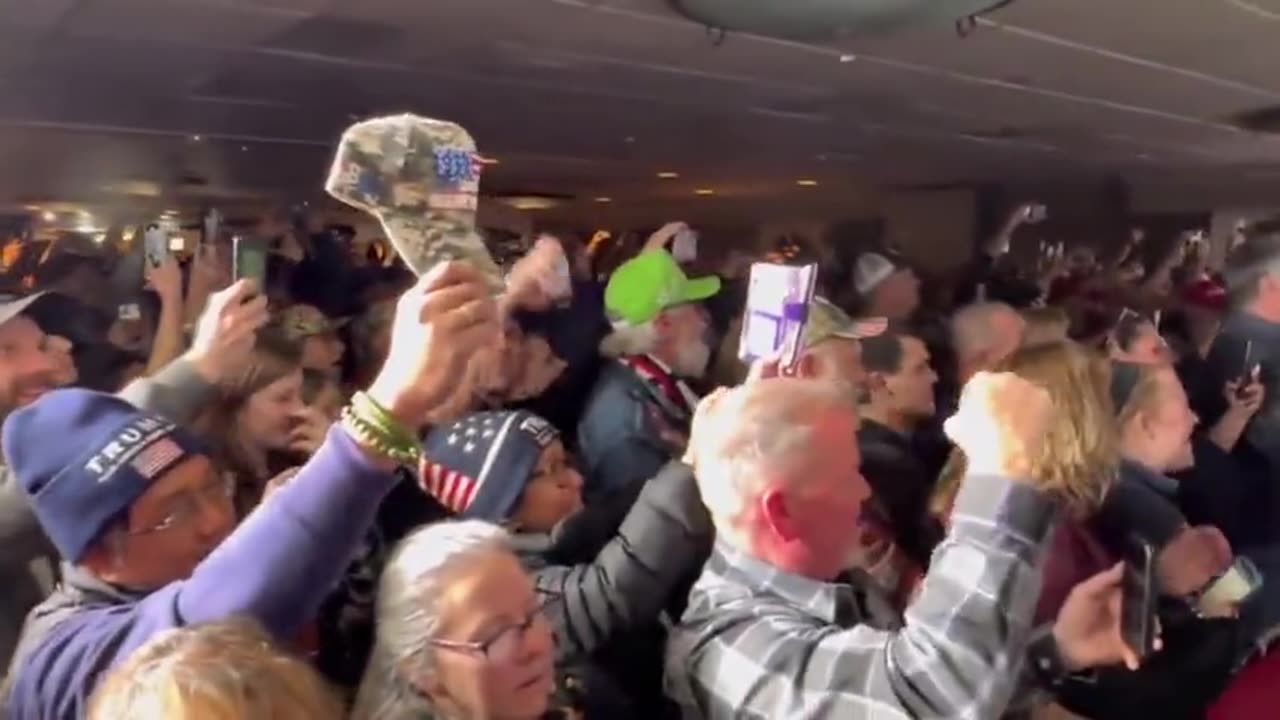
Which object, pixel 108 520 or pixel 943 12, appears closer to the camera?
pixel 108 520

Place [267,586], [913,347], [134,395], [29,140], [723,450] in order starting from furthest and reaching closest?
[913,347]
[29,140]
[134,395]
[723,450]
[267,586]

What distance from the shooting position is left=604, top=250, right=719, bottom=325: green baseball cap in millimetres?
1434

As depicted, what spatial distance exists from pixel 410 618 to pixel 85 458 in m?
0.19

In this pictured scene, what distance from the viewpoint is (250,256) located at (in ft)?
4.17

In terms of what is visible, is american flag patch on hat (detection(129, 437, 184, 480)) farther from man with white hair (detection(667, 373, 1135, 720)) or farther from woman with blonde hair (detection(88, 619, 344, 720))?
man with white hair (detection(667, 373, 1135, 720))

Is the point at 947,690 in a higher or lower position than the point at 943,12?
lower

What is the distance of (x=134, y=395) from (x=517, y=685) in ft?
1.44

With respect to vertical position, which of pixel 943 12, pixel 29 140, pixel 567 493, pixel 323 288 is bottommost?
pixel 567 493

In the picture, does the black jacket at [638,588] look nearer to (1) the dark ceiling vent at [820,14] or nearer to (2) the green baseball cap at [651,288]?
(1) the dark ceiling vent at [820,14]

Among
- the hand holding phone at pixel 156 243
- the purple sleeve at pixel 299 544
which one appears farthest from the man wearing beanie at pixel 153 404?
the purple sleeve at pixel 299 544

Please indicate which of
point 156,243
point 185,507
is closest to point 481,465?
point 185,507

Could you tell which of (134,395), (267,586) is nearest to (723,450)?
(267,586)

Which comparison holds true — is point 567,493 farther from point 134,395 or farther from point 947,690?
point 947,690

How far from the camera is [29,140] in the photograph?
1.17 m
